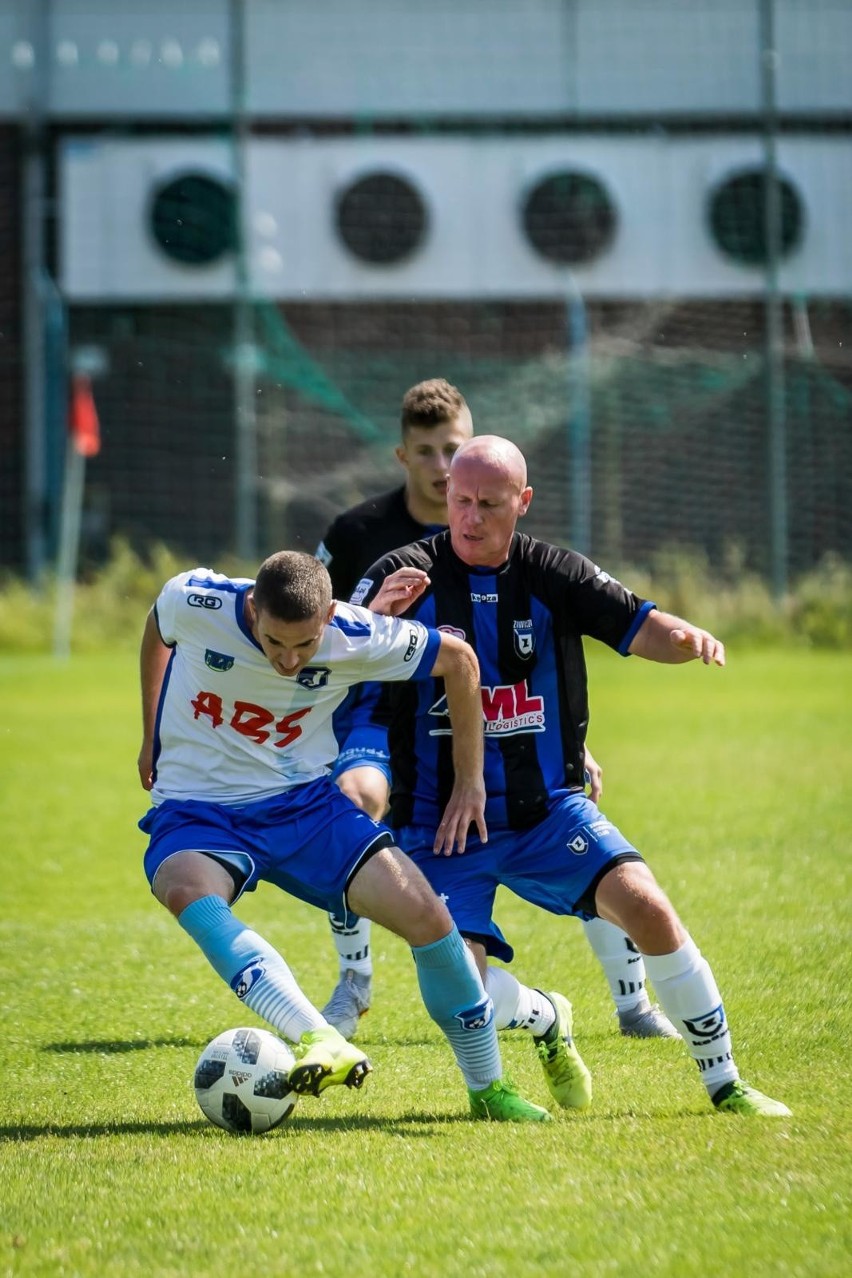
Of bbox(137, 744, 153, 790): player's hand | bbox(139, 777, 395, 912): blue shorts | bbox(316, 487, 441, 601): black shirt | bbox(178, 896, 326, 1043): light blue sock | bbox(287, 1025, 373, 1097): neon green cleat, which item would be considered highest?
bbox(316, 487, 441, 601): black shirt

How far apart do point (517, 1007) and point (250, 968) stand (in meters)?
0.99

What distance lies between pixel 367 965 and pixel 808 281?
62.1 ft

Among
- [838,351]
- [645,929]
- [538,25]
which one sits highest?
[538,25]

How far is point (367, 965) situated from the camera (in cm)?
644

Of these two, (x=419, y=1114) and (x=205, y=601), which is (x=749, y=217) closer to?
(x=205, y=601)

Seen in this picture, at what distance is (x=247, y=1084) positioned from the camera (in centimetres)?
459

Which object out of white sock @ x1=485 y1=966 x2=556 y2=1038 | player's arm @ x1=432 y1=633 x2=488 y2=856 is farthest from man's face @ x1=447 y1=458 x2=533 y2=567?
white sock @ x1=485 y1=966 x2=556 y2=1038

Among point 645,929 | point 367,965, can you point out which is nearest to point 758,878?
point 367,965

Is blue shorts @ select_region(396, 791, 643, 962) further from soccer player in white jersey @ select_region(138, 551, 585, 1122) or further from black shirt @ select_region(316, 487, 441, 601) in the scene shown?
black shirt @ select_region(316, 487, 441, 601)

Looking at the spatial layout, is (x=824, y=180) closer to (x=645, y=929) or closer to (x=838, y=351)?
(x=838, y=351)

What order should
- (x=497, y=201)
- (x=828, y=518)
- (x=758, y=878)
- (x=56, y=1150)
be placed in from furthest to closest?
1. (x=497, y=201)
2. (x=828, y=518)
3. (x=758, y=878)
4. (x=56, y=1150)

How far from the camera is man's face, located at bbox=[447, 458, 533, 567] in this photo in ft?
16.8

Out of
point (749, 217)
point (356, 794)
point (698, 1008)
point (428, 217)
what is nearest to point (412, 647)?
point (356, 794)

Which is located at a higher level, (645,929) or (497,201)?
(497,201)
